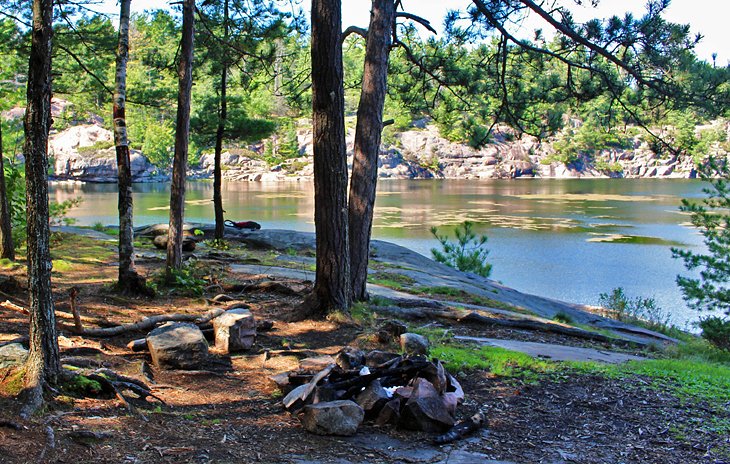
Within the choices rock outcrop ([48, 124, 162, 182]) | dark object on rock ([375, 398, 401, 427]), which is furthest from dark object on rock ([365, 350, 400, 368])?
rock outcrop ([48, 124, 162, 182])

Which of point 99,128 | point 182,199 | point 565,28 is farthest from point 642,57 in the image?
point 99,128

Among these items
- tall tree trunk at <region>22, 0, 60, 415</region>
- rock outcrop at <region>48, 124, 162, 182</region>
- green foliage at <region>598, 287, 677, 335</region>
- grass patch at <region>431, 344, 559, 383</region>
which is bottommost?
green foliage at <region>598, 287, 677, 335</region>

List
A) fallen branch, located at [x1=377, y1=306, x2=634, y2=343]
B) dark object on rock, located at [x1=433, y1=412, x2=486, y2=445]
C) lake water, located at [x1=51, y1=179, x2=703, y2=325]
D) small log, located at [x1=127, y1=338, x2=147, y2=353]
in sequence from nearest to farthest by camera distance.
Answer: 1. dark object on rock, located at [x1=433, y1=412, x2=486, y2=445]
2. small log, located at [x1=127, y1=338, x2=147, y2=353]
3. fallen branch, located at [x1=377, y1=306, x2=634, y2=343]
4. lake water, located at [x1=51, y1=179, x2=703, y2=325]

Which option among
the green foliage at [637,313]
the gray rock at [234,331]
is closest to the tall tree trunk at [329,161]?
the gray rock at [234,331]

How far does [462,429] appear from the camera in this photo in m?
4.01

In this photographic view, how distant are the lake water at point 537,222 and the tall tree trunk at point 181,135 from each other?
1135 centimetres

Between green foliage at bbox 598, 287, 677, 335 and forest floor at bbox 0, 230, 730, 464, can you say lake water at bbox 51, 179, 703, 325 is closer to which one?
green foliage at bbox 598, 287, 677, 335

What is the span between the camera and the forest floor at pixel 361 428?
137 inches

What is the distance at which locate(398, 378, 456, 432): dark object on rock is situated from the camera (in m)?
3.99

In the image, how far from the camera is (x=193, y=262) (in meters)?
10.6

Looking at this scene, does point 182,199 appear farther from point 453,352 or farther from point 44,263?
point 44,263

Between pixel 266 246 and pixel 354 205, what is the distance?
27.4 ft

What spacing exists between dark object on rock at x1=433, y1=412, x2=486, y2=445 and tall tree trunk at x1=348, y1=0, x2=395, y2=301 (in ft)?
13.9

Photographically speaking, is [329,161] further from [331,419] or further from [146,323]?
[331,419]
